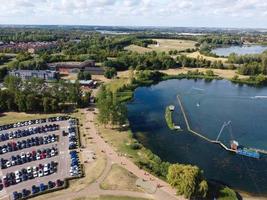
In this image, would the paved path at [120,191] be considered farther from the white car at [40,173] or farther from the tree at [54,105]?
the tree at [54,105]

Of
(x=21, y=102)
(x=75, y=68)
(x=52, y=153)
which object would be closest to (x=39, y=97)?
(x=21, y=102)

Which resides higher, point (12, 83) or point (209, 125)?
point (12, 83)

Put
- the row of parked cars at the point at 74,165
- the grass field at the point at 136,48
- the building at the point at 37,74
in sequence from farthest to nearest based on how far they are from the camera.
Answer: the grass field at the point at 136,48
the building at the point at 37,74
the row of parked cars at the point at 74,165

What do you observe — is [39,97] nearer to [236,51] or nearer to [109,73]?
[109,73]

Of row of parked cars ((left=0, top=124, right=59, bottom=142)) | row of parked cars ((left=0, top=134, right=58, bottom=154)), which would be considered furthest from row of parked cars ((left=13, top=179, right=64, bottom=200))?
row of parked cars ((left=0, top=124, right=59, bottom=142))

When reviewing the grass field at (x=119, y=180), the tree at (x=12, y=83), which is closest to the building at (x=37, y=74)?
the tree at (x=12, y=83)

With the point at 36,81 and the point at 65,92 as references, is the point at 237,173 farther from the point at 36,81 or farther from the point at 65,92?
the point at 36,81

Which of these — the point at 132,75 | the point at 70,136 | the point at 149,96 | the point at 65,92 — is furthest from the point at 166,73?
the point at 70,136
